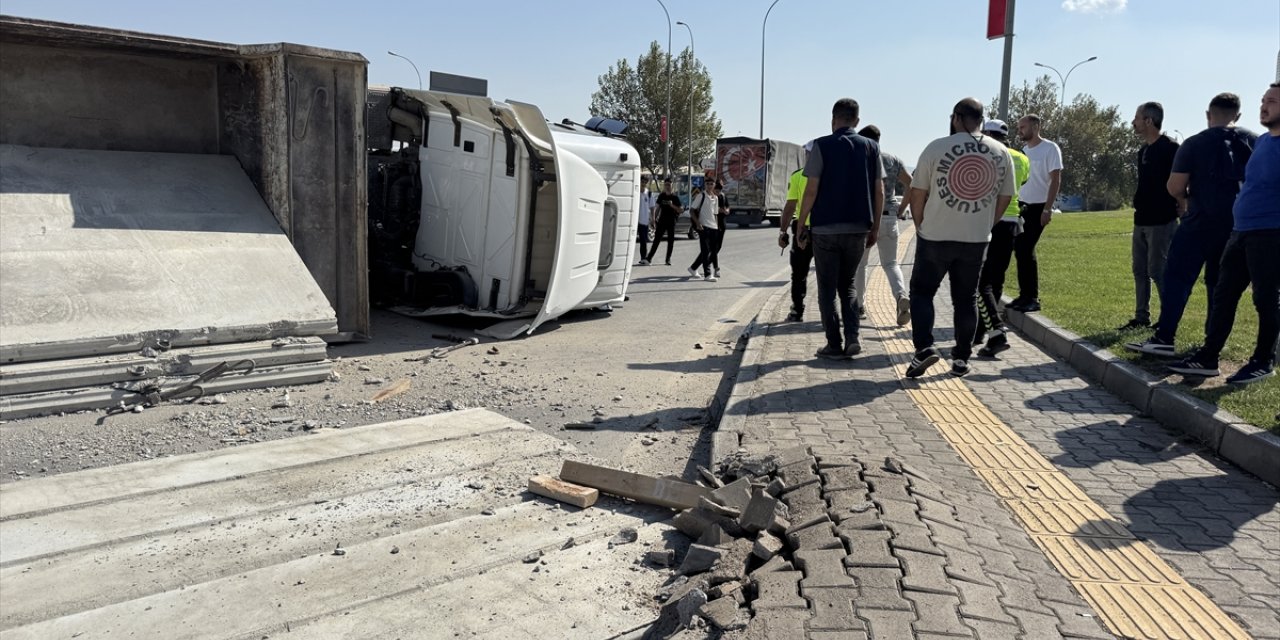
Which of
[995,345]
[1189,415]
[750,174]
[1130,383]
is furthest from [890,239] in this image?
[750,174]

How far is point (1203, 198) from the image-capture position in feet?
21.1

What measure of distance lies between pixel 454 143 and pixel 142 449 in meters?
5.21

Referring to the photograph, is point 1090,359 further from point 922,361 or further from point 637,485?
point 637,485

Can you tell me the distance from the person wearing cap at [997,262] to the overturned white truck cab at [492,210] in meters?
3.83

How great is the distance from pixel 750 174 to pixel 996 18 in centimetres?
2412

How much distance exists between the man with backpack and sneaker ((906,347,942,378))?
1.57 metres

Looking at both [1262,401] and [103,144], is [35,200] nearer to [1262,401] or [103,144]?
[103,144]

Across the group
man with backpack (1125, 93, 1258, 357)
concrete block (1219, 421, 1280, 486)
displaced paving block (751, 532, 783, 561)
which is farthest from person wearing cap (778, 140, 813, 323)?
displaced paving block (751, 532, 783, 561)

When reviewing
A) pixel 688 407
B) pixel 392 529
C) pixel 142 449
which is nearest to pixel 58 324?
pixel 142 449

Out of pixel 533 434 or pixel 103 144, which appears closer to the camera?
pixel 533 434

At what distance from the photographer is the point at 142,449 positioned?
5.23m

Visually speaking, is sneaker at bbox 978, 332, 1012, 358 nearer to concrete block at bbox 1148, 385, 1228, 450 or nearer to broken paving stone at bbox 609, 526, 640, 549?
concrete block at bbox 1148, 385, 1228, 450

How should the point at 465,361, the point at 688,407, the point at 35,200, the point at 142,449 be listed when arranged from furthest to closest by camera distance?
the point at 465,361
the point at 35,200
the point at 688,407
the point at 142,449

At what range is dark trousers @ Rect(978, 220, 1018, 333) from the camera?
7.69 meters
